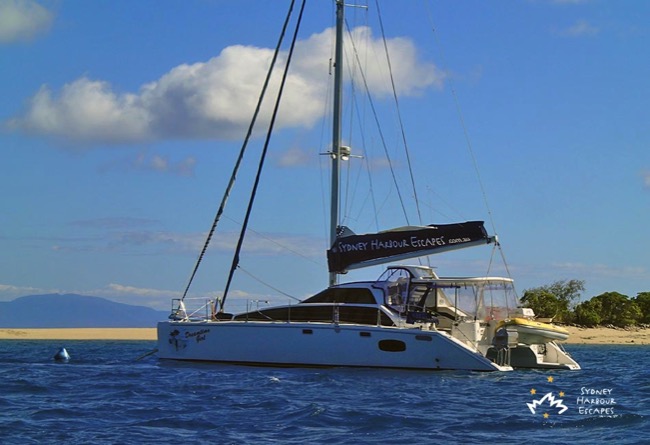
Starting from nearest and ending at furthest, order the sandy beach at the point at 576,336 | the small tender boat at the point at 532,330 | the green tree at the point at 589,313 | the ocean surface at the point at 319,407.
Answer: the ocean surface at the point at 319,407 < the small tender boat at the point at 532,330 < the sandy beach at the point at 576,336 < the green tree at the point at 589,313

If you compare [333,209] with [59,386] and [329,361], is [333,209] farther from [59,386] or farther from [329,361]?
[59,386]

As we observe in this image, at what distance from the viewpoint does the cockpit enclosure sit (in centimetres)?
2991

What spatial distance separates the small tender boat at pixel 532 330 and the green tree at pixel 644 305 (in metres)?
59.1

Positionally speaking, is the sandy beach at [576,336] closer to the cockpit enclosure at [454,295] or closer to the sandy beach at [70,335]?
the sandy beach at [70,335]

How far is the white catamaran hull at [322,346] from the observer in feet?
88.8

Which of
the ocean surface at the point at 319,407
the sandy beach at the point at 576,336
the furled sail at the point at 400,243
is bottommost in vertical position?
the ocean surface at the point at 319,407

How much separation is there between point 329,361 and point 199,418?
10.4m

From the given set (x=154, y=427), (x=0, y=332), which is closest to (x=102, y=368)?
(x=154, y=427)

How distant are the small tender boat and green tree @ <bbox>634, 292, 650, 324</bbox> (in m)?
59.1

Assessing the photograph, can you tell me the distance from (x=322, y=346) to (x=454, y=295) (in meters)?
4.77

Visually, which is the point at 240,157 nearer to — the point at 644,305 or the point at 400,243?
the point at 400,243

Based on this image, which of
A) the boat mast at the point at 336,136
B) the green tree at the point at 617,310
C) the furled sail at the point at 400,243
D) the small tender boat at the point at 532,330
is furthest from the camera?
the green tree at the point at 617,310

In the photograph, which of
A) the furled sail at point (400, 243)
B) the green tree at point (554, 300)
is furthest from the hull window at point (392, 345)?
the green tree at point (554, 300)

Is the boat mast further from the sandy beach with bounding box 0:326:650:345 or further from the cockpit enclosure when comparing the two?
the sandy beach with bounding box 0:326:650:345
